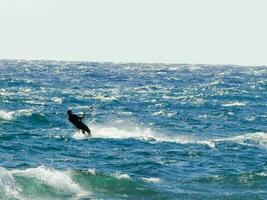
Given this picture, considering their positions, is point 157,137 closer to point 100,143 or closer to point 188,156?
point 100,143

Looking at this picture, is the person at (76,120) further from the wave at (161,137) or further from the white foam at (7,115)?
the white foam at (7,115)

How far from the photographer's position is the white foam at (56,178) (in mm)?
19866

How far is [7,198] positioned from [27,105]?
3181 cm

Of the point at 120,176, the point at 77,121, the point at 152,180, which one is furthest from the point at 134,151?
the point at 120,176

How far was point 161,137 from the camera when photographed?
33938 mm

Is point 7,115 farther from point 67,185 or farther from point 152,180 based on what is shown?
point 67,185

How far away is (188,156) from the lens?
27.4 meters

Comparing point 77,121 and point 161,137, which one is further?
point 161,137

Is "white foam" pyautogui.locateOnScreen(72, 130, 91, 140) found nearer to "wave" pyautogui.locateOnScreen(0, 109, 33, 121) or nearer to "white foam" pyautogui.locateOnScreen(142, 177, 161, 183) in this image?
"wave" pyautogui.locateOnScreen(0, 109, 33, 121)

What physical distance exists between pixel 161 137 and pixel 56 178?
13.7 m

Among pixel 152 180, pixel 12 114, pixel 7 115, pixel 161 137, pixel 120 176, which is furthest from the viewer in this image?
pixel 12 114

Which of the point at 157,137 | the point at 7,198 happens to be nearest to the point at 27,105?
the point at 157,137

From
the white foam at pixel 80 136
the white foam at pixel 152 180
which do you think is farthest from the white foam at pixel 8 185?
the white foam at pixel 80 136

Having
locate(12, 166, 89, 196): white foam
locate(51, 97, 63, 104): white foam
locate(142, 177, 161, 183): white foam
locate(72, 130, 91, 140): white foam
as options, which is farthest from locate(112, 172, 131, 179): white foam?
locate(51, 97, 63, 104): white foam
